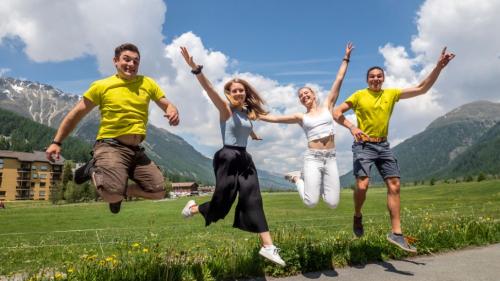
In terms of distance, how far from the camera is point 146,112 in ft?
19.7

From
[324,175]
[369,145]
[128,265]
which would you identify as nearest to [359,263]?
[324,175]

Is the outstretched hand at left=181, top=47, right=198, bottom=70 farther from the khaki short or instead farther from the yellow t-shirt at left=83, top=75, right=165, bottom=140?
the khaki short

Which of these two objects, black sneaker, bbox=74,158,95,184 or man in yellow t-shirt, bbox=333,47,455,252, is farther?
man in yellow t-shirt, bbox=333,47,455,252

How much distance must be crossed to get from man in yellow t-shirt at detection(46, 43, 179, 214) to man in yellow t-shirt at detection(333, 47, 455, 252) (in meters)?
3.45

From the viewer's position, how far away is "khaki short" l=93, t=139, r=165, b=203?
5566mm

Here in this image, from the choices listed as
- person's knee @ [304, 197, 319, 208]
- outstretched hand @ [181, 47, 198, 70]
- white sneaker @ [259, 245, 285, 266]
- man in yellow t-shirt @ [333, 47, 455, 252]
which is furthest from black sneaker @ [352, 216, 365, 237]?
outstretched hand @ [181, 47, 198, 70]

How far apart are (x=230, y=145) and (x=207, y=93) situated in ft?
2.70

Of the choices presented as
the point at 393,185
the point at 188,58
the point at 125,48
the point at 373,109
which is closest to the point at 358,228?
the point at 393,185

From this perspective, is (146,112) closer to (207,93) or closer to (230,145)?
(207,93)

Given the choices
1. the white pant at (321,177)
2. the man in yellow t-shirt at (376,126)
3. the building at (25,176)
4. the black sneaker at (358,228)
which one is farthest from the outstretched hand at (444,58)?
the building at (25,176)

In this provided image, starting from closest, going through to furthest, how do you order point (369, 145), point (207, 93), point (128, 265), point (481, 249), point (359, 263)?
point (128, 265) < point (207, 93) < point (359, 263) < point (369, 145) < point (481, 249)

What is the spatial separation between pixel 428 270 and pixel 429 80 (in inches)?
132

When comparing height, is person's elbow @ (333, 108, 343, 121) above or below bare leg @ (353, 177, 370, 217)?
above

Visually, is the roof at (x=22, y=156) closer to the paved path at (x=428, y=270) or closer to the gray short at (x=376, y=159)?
the gray short at (x=376, y=159)
